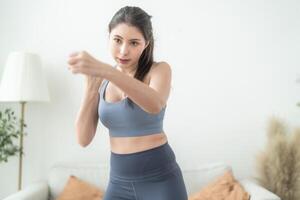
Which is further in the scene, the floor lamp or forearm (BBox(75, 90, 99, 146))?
the floor lamp

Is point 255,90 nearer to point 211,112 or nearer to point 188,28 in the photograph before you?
point 211,112

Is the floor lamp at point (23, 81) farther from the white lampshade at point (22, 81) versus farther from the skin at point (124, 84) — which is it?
the skin at point (124, 84)

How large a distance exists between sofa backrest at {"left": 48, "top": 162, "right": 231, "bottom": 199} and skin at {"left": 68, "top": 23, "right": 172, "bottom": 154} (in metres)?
1.35

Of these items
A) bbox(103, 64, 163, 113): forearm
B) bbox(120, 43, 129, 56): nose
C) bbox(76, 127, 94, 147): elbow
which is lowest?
bbox(76, 127, 94, 147): elbow

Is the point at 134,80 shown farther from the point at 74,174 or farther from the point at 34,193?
the point at 74,174

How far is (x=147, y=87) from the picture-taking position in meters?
0.97

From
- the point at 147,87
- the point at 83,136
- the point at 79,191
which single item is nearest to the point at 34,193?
the point at 79,191

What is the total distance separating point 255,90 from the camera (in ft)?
9.21

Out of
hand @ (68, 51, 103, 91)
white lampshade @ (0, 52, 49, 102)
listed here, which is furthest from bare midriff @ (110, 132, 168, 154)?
white lampshade @ (0, 52, 49, 102)

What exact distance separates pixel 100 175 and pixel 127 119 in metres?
1.54

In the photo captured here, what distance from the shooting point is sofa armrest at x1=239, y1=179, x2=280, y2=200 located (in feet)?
6.86

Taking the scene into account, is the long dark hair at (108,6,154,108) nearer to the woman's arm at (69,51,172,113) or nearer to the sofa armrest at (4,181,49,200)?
the woman's arm at (69,51,172,113)

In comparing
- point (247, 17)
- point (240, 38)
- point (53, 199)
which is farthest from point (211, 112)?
point (53, 199)

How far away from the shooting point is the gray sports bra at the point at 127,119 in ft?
3.67
